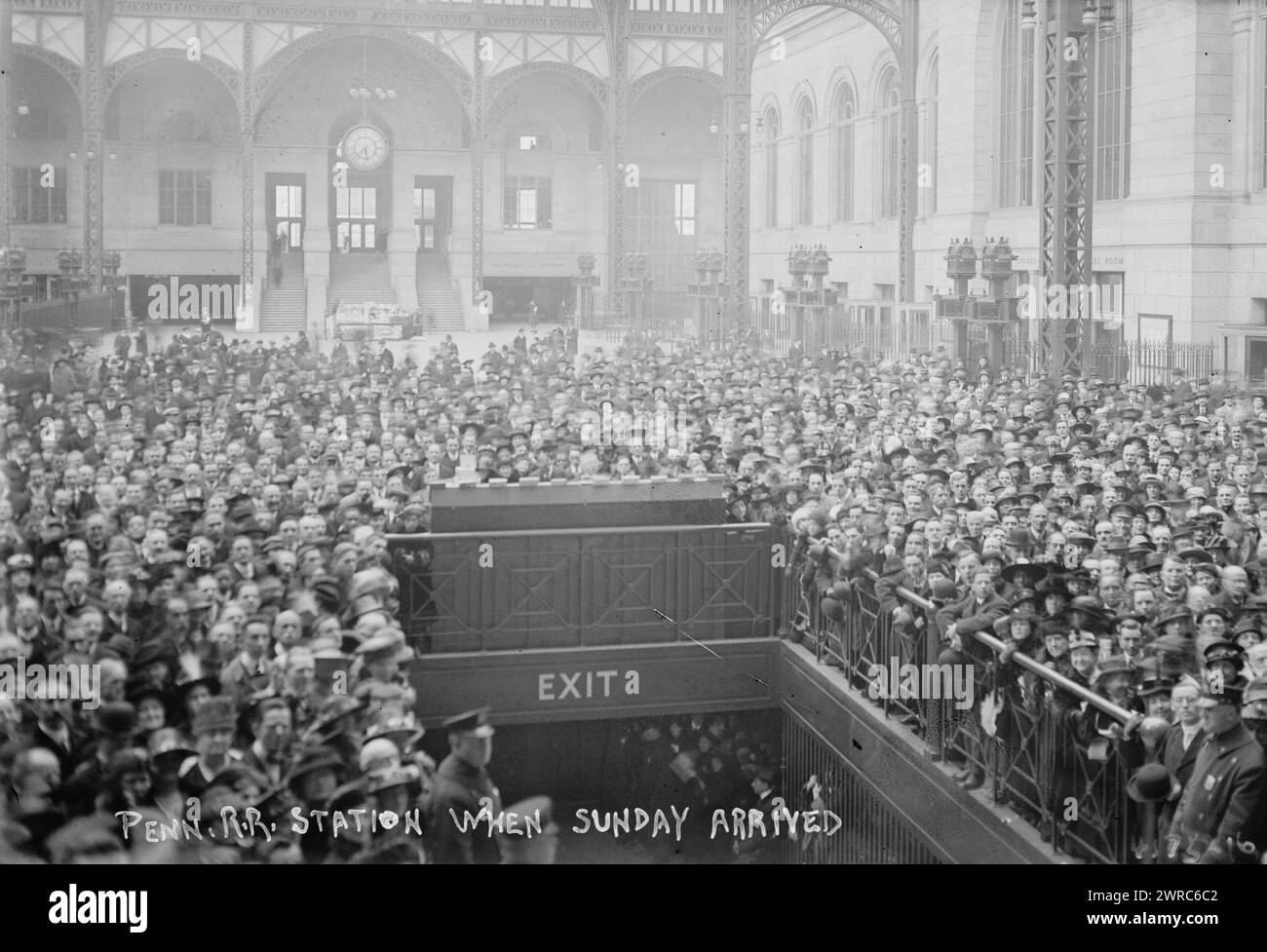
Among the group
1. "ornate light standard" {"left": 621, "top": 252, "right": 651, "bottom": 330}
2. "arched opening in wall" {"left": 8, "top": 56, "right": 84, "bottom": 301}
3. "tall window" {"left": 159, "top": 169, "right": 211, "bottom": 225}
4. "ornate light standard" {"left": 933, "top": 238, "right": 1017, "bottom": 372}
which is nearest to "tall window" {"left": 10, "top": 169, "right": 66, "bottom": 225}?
"arched opening in wall" {"left": 8, "top": 56, "right": 84, "bottom": 301}

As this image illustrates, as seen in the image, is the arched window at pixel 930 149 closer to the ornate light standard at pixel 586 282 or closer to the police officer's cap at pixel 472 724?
the ornate light standard at pixel 586 282

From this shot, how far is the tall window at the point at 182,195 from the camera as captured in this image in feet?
82.8

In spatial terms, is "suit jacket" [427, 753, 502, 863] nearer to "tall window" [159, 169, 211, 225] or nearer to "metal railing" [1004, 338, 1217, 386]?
"metal railing" [1004, 338, 1217, 386]

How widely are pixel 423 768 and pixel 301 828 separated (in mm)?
918

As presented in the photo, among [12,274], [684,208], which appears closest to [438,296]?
[684,208]

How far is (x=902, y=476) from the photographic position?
13.4 m

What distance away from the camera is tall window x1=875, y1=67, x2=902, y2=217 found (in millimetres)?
33219

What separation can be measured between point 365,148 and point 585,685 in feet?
67.3

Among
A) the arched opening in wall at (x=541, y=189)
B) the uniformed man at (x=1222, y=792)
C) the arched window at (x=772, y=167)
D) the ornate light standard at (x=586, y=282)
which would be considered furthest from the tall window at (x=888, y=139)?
the uniformed man at (x=1222, y=792)

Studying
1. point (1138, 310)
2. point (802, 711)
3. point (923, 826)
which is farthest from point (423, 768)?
point (1138, 310)

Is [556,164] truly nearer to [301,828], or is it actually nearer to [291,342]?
[291,342]

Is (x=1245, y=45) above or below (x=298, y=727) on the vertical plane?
above

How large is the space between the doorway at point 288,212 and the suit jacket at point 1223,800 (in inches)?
719
